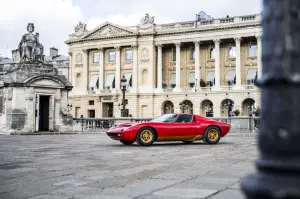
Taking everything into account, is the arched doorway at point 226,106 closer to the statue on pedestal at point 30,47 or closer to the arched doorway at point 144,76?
the arched doorway at point 144,76

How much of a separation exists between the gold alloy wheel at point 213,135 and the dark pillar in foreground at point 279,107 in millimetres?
14376

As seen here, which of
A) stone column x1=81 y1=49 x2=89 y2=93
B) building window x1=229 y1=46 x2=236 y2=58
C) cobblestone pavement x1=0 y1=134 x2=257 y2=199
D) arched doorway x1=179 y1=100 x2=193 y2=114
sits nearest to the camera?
cobblestone pavement x1=0 y1=134 x2=257 y2=199

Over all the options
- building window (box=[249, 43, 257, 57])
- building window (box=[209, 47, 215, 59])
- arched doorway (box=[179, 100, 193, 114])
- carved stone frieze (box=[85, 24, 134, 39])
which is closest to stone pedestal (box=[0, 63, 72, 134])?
arched doorway (box=[179, 100, 193, 114])

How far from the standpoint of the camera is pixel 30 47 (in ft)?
78.1

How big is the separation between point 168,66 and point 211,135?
5712 centimetres

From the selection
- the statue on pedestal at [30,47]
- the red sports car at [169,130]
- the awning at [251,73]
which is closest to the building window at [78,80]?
the awning at [251,73]

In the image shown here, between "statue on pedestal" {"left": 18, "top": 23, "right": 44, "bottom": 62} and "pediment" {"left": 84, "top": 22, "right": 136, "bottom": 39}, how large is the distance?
47.4 meters

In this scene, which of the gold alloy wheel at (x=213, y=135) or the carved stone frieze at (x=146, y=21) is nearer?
the gold alloy wheel at (x=213, y=135)

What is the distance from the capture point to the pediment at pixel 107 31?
72250 mm

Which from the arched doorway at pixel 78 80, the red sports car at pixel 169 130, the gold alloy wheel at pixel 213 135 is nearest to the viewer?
the red sports car at pixel 169 130

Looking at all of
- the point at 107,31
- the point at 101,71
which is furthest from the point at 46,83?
the point at 107,31

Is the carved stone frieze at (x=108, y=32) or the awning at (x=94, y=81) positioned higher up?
the carved stone frieze at (x=108, y=32)

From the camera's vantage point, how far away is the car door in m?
15.1

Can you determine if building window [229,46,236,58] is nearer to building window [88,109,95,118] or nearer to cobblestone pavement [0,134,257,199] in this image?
building window [88,109,95,118]
